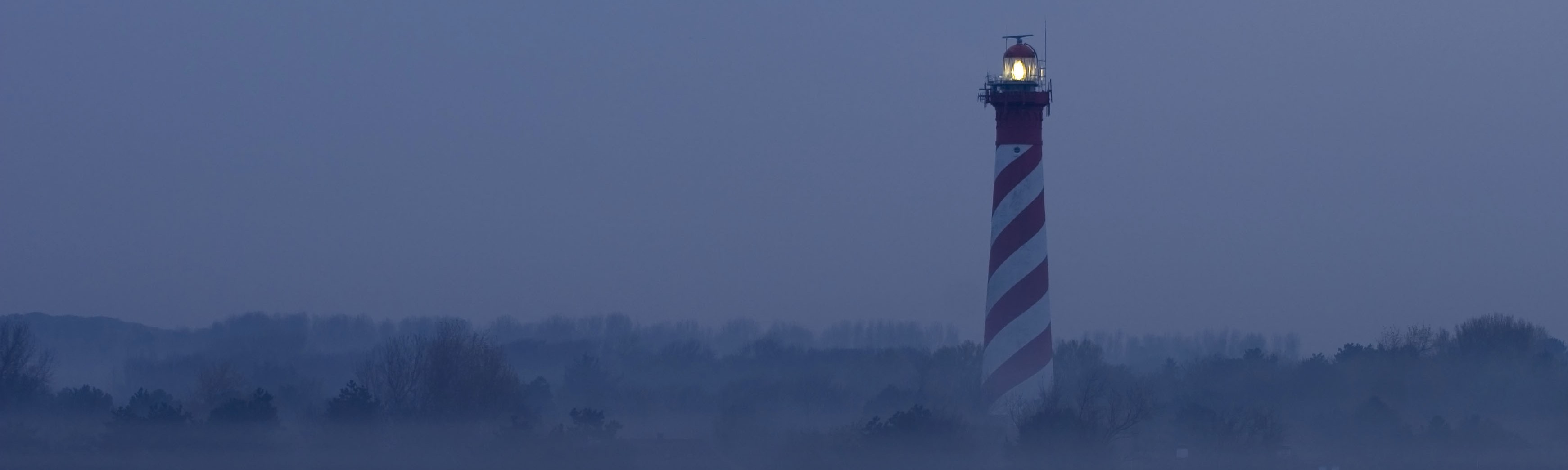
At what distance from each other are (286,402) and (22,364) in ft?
29.6

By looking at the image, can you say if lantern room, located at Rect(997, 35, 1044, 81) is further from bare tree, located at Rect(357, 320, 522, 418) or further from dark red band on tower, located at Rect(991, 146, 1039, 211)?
bare tree, located at Rect(357, 320, 522, 418)

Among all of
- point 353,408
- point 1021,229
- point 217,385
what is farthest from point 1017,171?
point 217,385

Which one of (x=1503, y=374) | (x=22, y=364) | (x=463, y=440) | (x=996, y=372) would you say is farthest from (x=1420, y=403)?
(x=22, y=364)

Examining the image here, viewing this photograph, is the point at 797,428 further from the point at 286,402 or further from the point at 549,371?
the point at 549,371

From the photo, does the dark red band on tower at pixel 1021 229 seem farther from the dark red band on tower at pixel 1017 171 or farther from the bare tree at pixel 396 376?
the bare tree at pixel 396 376

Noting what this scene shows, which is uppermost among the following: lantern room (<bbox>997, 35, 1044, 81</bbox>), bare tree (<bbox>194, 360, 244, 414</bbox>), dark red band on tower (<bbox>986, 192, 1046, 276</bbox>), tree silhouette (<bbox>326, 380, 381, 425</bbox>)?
lantern room (<bbox>997, 35, 1044, 81</bbox>)

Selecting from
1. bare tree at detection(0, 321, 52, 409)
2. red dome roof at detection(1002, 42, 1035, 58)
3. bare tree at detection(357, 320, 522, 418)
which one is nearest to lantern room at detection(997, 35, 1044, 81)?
red dome roof at detection(1002, 42, 1035, 58)

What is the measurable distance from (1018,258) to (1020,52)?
5.26 metres

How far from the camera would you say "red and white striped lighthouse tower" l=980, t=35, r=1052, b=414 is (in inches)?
1607

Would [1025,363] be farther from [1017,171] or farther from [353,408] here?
[353,408]

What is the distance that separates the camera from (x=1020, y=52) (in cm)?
4256

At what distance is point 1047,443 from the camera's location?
39281 mm

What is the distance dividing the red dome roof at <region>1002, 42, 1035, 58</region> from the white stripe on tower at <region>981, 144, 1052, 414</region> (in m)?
2.67

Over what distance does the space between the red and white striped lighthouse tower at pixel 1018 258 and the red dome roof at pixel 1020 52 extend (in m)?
0.87
